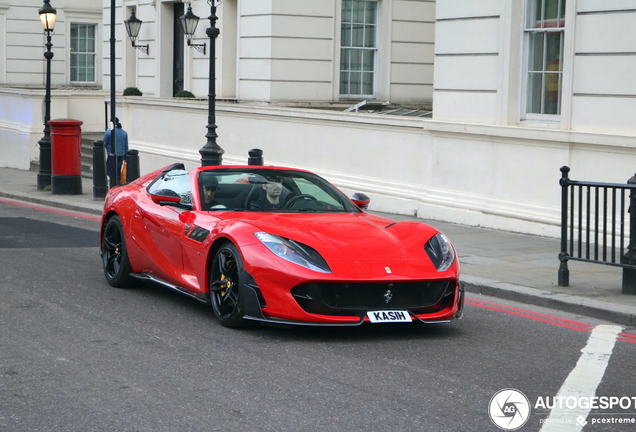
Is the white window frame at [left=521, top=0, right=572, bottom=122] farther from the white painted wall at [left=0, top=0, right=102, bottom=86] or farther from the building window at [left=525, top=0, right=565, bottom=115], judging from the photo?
the white painted wall at [left=0, top=0, right=102, bottom=86]

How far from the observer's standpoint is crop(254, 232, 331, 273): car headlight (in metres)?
7.02

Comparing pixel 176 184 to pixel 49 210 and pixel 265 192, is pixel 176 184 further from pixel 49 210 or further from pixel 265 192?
pixel 49 210

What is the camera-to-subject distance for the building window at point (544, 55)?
46.3 ft

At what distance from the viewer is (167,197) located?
8336 mm

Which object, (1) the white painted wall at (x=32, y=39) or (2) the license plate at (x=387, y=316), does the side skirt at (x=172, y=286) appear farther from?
(1) the white painted wall at (x=32, y=39)

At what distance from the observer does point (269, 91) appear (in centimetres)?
2184

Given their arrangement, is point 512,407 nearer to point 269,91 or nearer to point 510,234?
point 510,234

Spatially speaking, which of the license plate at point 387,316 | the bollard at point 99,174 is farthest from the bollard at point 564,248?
the bollard at point 99,174

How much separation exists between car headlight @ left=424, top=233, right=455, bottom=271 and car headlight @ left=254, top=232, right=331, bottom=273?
99 centimetres

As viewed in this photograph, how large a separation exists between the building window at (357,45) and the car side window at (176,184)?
14.3 metres

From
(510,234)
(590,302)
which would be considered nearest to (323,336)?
(590,302)

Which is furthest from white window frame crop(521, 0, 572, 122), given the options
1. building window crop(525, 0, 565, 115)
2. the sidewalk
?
the sidewalk

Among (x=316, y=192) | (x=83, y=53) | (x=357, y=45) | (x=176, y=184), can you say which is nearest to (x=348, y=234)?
(x=316, y=192)

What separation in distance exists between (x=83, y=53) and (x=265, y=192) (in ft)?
97.0
